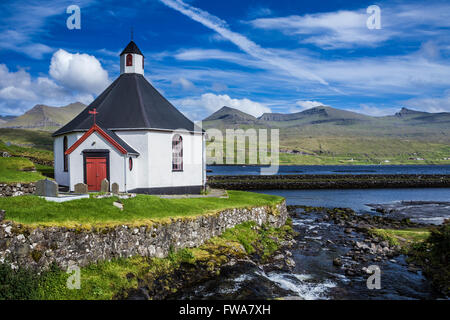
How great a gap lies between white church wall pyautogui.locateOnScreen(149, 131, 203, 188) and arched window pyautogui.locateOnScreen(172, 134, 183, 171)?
0.98 ft

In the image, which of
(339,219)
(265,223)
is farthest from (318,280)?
(339,219)

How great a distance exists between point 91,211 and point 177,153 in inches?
536

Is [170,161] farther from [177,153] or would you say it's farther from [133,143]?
[133,143]

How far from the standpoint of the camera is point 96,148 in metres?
23.0

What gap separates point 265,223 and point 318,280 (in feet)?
28.7

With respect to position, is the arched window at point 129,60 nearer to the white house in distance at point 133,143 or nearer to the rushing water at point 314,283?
the white house in distance at point 133,143

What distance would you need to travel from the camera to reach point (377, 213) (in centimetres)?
3928

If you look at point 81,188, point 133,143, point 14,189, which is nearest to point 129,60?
point 133,143

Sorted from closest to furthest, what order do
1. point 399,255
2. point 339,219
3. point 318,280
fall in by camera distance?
point 318,280, point 399,255, point 339,219

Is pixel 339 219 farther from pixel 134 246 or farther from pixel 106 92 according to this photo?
pixel 106 92

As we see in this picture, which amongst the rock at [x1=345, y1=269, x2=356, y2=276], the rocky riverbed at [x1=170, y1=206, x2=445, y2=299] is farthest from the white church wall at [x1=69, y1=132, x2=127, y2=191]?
the rock at [x1=345, y1=269, x2=356, y2=276]

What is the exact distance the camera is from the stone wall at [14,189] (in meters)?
19.9

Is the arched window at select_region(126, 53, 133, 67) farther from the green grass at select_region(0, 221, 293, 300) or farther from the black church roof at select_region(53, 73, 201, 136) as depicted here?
the green grass at select_region(0, 221, 293, 300)

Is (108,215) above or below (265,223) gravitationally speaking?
above
